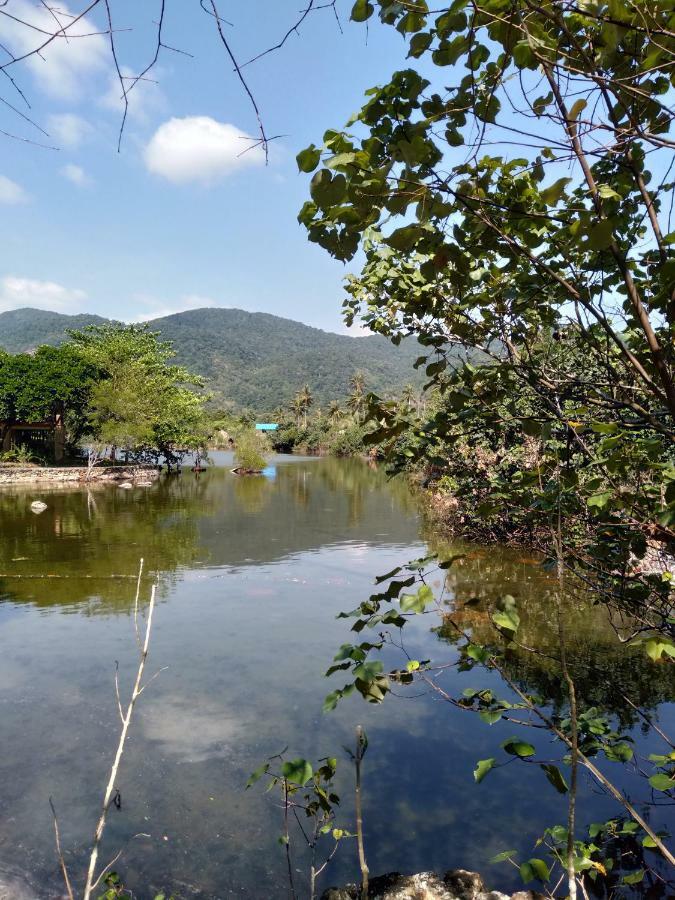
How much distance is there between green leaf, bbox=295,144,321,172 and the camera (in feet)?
5.06

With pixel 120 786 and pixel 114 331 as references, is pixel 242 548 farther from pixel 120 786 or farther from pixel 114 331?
pixel 114 331

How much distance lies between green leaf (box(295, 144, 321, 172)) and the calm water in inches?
195

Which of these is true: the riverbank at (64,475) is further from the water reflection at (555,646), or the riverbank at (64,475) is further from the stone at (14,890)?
the stone at (14,890)

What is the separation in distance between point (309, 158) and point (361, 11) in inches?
19.5

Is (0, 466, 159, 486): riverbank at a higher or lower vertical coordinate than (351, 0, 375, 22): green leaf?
lower

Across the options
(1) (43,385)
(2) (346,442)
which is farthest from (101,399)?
(2) (346,442)

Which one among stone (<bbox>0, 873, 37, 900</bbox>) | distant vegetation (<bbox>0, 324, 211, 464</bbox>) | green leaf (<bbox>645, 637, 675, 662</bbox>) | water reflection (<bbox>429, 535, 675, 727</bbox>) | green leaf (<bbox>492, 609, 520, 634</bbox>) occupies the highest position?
distant vegetation (<bbox>0, 324, 211, 464</bbox>)

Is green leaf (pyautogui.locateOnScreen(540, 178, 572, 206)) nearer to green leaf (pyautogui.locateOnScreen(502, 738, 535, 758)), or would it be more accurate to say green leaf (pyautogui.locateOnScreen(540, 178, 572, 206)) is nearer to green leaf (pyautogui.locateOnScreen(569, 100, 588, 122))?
green leaf (pyautogui.locateOnScreen(569, 100, 588, 122))

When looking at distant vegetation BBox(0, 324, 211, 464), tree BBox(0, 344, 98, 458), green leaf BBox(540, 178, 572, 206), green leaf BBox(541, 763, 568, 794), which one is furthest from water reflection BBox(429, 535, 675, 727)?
tree BBox(0, 344, 98, 458)

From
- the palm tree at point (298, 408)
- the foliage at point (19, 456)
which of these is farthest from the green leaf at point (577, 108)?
the palm tree at point (298, 408)

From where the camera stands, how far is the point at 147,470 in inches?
1548

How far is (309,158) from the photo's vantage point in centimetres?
155

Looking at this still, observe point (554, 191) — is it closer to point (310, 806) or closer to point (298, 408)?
point (310, 806)

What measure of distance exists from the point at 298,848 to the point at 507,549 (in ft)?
39.7
